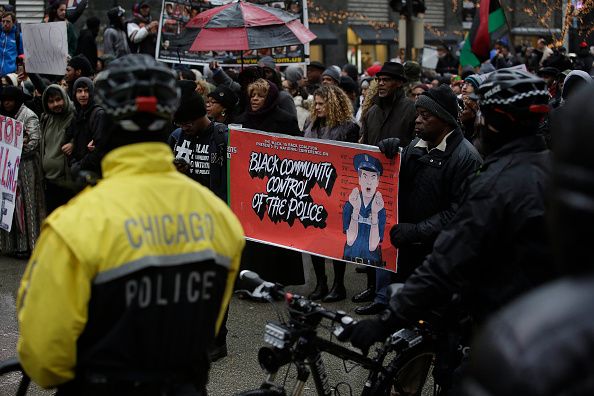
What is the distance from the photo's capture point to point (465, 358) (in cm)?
433

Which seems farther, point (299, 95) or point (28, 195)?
point (299, 95)

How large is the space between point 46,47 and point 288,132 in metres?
4.01

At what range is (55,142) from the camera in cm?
957

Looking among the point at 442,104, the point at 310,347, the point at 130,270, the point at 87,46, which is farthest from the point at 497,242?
the point at 87,46

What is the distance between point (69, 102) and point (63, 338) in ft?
23.5

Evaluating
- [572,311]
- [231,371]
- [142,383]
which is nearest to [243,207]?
[231,371]

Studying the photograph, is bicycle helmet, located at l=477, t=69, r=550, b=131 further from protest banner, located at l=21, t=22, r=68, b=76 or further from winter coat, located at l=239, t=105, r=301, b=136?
protest banner, located at l=21, t=22, r=68, b=76

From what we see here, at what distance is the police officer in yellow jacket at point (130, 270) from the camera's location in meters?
2.72

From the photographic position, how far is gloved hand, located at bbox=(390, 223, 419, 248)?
19.5 ft

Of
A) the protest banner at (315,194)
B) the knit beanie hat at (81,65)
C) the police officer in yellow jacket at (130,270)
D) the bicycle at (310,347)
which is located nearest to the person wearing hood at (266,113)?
the protest banner at (315,194)

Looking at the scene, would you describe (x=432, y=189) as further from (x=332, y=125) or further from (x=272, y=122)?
(x=272, y=122)

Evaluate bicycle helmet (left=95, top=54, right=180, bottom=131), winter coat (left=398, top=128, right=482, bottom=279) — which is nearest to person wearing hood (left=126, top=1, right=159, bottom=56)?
winter coat (left=398, top=128, right=482, bottom=279)

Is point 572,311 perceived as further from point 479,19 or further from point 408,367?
point 479,19

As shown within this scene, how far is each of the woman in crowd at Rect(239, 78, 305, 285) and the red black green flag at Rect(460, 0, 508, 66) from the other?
435 centimetres
